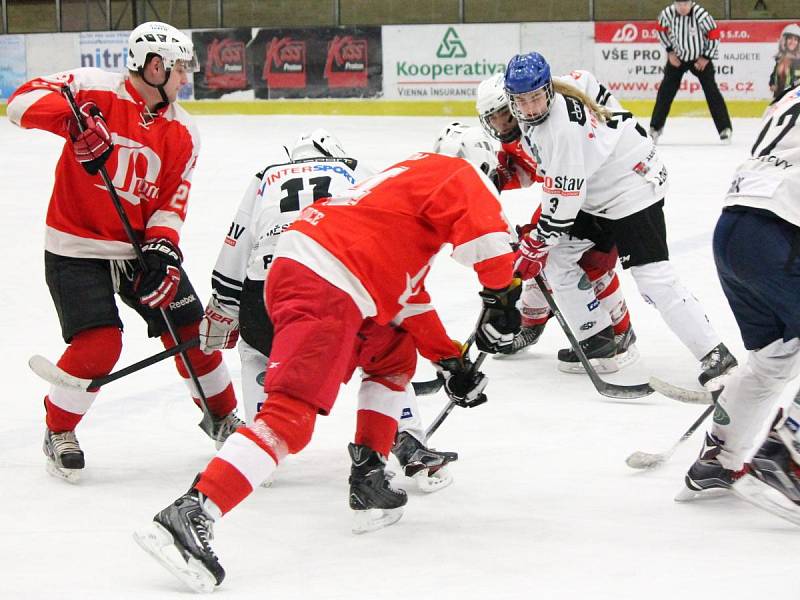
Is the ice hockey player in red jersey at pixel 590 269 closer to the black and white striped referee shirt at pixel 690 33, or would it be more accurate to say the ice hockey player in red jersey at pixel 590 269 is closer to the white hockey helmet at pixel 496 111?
the white hockey helmet at pixel 496 111

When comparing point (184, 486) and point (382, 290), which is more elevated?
point (382, 290)

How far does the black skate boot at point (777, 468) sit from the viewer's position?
2605 millimetres

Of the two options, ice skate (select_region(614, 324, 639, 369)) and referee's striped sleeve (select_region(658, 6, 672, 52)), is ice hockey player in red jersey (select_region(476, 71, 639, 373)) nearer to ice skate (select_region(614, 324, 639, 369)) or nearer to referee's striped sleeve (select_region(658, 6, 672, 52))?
ice skate (select_region(614, 324, 639, 369))

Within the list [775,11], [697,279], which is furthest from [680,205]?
[775,11]

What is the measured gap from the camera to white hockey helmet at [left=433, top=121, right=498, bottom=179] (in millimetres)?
2713

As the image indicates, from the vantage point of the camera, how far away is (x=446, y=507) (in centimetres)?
279

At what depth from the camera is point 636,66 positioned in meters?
11.1

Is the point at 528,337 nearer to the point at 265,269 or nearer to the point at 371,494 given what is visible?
the point at 265,269

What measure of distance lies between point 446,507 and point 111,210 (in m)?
1.19

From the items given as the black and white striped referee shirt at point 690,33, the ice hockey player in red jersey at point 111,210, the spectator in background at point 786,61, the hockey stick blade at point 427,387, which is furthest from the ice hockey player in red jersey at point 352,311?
the spectator in background at point 786,61

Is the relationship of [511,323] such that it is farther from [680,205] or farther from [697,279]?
[680,205]

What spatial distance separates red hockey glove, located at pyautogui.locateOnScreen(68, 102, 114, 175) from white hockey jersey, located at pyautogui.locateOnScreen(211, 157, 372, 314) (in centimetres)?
38

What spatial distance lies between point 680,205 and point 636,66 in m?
4.70

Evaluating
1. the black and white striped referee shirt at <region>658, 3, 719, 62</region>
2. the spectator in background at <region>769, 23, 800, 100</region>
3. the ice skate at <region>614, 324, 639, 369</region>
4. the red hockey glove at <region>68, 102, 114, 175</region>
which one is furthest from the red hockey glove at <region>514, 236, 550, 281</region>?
the spectator in background at <region>769, 23, 800, 100</region>
